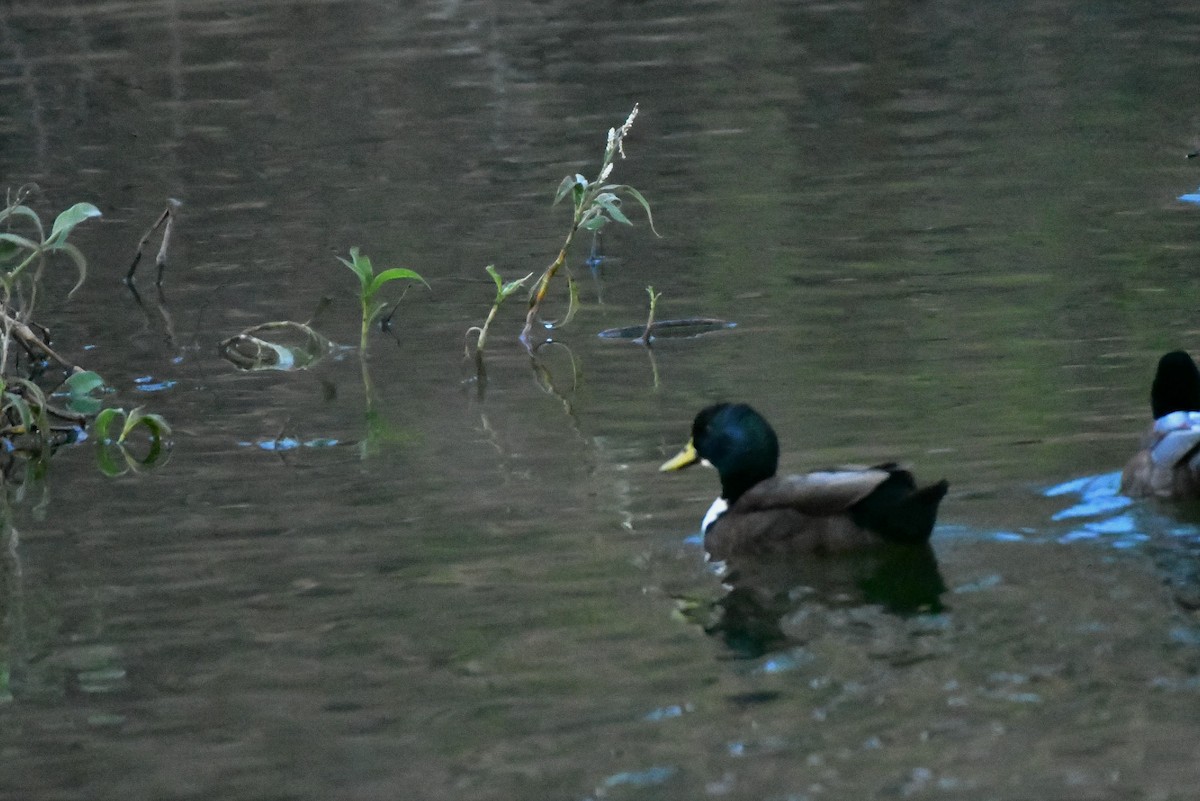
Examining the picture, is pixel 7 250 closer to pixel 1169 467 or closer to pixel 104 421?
pixel 104 421

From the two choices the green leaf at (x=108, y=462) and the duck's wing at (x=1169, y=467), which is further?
the green leaf at (x=108, y=462)

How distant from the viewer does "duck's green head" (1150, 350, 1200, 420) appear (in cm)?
896

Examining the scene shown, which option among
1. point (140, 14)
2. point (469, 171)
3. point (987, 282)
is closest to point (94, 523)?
point (987, 282)

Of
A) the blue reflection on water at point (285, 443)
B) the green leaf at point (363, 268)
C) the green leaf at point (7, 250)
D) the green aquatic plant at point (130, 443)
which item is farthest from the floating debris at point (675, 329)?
the green leaf at point (7, 250)

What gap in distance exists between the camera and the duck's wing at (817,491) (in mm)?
8188

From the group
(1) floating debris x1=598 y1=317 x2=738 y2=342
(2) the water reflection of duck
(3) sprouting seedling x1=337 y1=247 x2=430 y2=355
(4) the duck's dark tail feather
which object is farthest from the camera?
(1) floating debris x1=598 y1=317 x2=738 y2=342

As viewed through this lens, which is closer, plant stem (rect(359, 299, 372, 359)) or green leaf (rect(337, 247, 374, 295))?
green leaf (rect(337, 247, 374, 295))

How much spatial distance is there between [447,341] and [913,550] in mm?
5451

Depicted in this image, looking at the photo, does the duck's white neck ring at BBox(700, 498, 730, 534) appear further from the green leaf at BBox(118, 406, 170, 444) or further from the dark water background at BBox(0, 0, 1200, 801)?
the green leaf at BBox(118, 406, 170, 444)

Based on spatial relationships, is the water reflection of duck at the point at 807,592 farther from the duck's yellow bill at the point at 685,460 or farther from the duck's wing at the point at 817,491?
Answer: the duck's yellow bill at the point at 685,460

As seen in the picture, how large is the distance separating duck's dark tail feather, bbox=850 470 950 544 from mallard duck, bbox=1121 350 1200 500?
92 cm

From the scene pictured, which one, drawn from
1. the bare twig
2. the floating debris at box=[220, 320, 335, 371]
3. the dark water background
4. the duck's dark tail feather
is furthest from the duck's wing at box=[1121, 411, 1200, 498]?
the bare twig

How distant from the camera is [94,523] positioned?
31.5 ft

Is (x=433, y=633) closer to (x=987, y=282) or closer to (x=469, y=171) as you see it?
(x=987, y=282)
